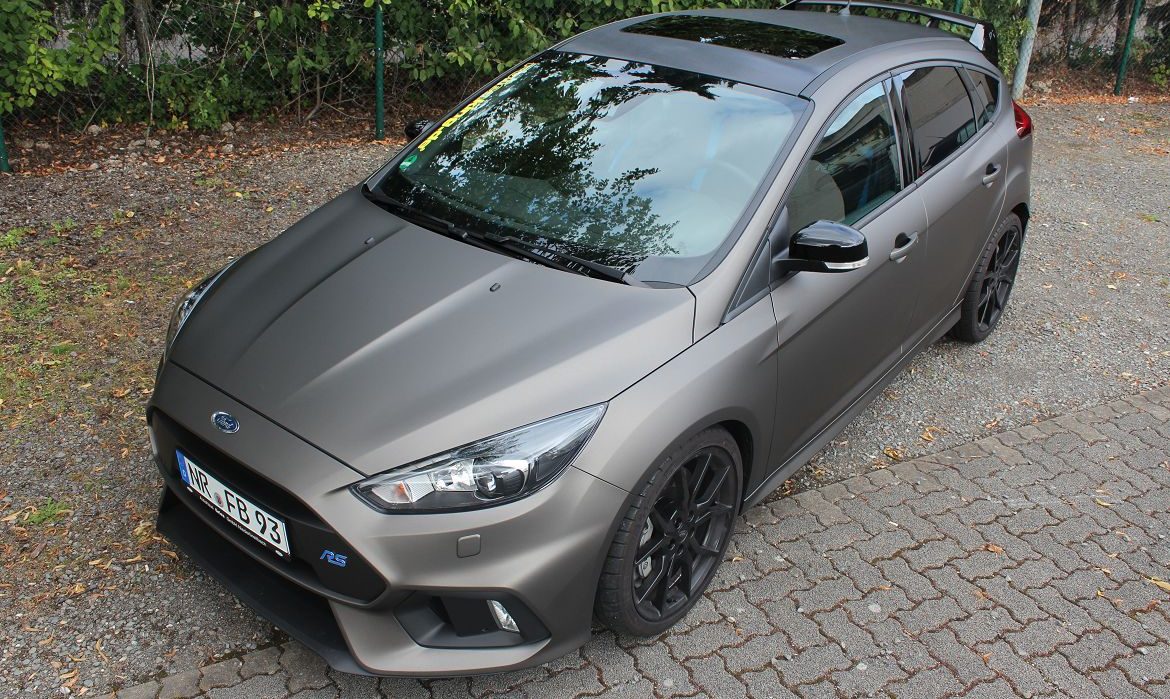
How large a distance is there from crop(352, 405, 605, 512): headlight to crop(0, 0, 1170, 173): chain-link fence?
16.6 feet

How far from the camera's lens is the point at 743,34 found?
390 cm

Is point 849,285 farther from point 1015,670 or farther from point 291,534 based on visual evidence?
point 291,534

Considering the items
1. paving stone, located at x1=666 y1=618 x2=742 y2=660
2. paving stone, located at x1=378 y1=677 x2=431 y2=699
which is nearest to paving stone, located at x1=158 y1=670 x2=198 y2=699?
paving stone, located at x1=378 y1=677 x2=431 y2=699

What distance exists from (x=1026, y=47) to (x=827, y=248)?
841 centimetres

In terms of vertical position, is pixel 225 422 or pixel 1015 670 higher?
pixel 225 422

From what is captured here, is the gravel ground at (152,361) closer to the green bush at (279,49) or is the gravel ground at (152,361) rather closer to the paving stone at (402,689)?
the paving stone at (402,689)

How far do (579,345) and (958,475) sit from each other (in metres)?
2.19

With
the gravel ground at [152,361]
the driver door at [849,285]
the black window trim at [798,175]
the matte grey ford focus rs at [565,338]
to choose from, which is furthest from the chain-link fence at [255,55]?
the driver door at [849,285]

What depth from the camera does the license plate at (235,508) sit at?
Result: 8.45 ft

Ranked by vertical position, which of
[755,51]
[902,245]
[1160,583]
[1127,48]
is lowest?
[1160,583]

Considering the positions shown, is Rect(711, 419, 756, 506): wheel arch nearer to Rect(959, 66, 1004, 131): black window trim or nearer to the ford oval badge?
the ford oval badge

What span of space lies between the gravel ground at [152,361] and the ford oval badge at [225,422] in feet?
2.56

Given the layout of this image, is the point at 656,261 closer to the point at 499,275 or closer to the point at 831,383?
the point at 499,275

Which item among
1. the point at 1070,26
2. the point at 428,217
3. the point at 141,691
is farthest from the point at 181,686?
the point at 1070,26
